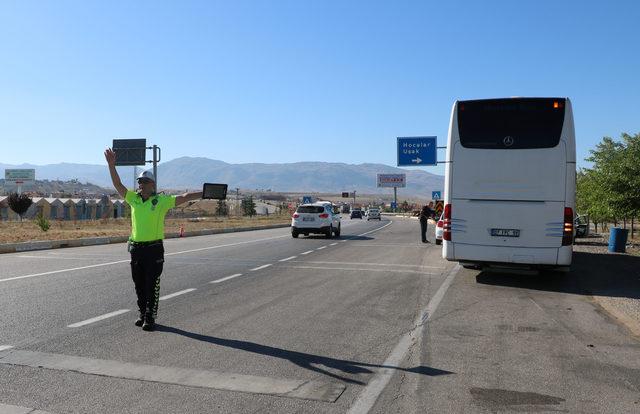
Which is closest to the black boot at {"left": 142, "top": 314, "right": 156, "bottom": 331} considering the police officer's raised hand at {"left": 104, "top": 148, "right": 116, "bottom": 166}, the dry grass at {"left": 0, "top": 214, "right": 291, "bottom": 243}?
the police officer's raised hand at {"left": 104, "top": 148, "right": 116, "bottom": 166}

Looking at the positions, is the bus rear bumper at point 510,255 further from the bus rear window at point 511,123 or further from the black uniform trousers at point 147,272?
the black uniform trousers at point 147,272

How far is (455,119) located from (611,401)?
768cm

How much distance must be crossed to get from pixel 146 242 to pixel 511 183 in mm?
7139

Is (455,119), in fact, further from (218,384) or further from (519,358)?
(218,384)

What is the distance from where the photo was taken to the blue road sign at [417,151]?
147ft

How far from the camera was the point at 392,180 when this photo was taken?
12031cm

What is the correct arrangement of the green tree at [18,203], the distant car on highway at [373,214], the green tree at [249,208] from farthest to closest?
the distant car on highway at [373,214], the green tree at [249,208], the green tree at [18,203]

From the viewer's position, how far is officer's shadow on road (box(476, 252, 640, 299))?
10.9 meters

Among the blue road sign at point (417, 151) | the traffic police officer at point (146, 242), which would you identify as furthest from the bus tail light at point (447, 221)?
the blue road sign at point (417, 151)

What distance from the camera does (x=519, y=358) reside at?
5.96 metres

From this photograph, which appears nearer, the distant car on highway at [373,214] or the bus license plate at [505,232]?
the bus license plate at [505,232]

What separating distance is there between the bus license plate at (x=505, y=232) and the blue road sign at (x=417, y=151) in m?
33.8

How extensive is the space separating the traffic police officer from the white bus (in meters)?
6.13

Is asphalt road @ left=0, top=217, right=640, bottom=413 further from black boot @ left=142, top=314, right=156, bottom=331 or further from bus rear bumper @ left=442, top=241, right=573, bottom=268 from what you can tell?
bus rear bumper @ left=442, top=241, right=573, bottom=268
